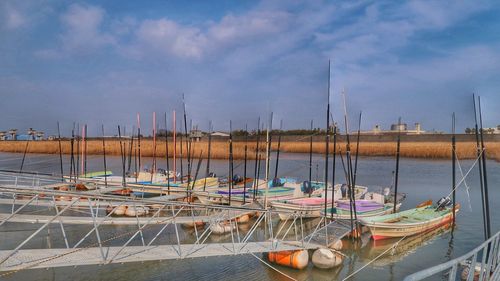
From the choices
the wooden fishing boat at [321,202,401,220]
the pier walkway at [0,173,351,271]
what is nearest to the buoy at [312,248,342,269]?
the pier walkway at [0,173,351,271]

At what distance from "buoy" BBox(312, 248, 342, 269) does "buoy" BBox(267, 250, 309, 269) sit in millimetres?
407

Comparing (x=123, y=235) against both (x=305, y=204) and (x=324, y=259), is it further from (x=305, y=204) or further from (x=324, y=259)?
(x=305, y=204)

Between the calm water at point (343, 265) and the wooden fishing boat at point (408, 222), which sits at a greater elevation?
the wooden fishing boat at point (408, 222)

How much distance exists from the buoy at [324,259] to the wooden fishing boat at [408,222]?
3987mm

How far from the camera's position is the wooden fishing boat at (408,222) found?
17.4m

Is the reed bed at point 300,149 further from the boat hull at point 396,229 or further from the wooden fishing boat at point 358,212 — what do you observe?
the boat hull at point 396,229

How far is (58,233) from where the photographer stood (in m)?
17.8

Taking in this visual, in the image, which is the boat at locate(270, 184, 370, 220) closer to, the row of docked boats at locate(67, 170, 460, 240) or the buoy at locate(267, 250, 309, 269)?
the row of docked boats at locate(67, 170, 460, 240)

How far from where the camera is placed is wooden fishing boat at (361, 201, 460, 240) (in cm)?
1736

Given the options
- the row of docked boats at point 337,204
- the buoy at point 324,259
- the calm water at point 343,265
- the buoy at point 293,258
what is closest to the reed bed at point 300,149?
the row of docked boats at point 337,204

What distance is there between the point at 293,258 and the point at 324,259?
4.22 feet

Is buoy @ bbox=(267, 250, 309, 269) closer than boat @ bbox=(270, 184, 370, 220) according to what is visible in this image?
Yes

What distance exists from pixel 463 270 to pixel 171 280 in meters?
10.9

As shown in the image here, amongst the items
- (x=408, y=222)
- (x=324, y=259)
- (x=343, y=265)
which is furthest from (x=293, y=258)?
(x=408, y=222)
